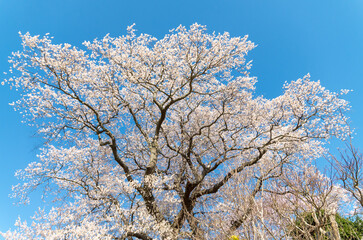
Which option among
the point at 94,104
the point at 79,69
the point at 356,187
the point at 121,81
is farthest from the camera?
the point at 94,104

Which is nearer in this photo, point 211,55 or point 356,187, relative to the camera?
point 356,187

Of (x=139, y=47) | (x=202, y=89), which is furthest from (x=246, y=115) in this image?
(x=139, y=47)

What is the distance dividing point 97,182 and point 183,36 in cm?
709

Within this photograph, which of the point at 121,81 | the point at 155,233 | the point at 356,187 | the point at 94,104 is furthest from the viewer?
the point at 94,104

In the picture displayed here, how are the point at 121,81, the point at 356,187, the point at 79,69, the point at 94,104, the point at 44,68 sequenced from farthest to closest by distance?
the point at 94,104 → the point at 121,81 → the point at 79,69 → the point at 44,68 → the point at 356,187

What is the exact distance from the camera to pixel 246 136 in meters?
12.3

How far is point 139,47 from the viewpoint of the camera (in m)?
9.78

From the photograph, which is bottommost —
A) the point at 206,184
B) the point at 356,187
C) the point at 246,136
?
the point at 356,187

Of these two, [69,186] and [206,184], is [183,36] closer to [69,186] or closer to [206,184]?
[206,184]

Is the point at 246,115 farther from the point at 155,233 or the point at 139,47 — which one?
the point at 155,233

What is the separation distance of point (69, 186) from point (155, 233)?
→ 469 centimetres

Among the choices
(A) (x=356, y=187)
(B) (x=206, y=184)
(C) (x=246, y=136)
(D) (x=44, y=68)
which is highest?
(D) (x=44, y=68)

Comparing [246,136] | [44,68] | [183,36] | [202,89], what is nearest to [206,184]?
[246,136]

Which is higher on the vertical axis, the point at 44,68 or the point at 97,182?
the point at 44,68
